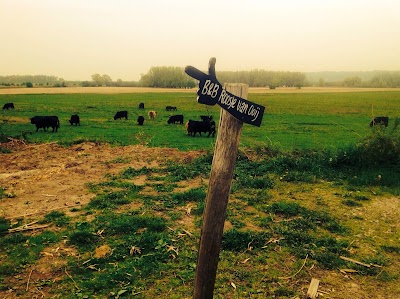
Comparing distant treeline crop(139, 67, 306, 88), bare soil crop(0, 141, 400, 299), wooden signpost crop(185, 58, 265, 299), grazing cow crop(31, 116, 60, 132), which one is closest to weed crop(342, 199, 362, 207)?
bare soil crop(0, 141, 400, 299)

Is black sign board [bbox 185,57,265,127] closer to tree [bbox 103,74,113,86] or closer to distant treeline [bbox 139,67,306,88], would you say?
distant treeline [bbox 139,67,306,88]

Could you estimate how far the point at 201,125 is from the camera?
20984 millimetres

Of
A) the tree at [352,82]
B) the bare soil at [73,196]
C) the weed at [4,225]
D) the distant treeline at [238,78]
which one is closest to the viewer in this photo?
the bare soil at [73,196]

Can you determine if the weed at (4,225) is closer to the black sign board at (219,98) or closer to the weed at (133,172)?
the weed at (133,172)

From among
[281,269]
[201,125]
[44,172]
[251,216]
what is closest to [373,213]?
[251,216]

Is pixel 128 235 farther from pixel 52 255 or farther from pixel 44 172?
pixel 44 172

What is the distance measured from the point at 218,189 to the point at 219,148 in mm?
401

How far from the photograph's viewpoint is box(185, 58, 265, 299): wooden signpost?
2.89 meters

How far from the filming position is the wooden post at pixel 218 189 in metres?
3.12

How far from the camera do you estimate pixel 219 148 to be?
10.3 feet

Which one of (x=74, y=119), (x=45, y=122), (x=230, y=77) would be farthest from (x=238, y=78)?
(x=45, y=122)

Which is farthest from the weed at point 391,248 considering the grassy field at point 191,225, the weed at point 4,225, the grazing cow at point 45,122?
the grazing cow at point 45,122

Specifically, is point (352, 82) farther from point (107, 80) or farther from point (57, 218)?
point (57, 218)

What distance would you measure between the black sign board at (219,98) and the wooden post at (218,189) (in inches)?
3.6
